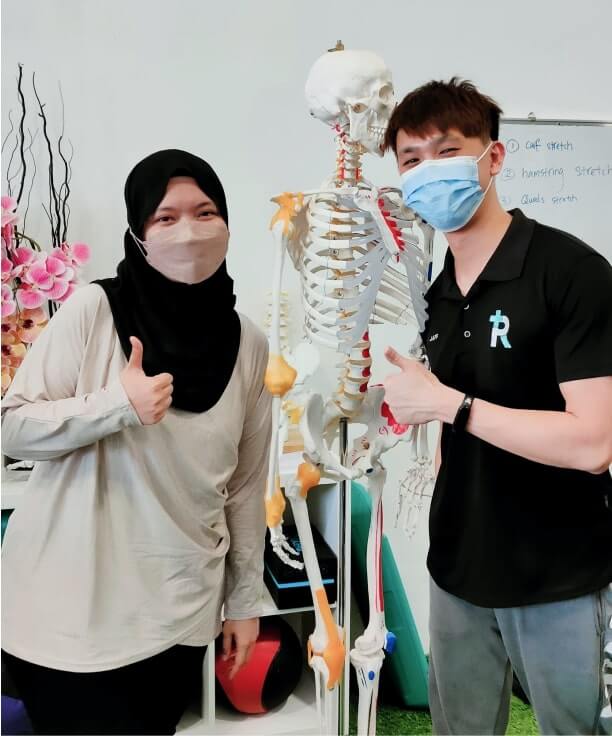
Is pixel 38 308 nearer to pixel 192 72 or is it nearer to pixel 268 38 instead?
pixel 192 72

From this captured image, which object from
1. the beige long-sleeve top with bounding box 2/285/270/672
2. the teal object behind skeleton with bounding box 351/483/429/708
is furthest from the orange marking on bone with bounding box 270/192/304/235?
the teal object behind skeleton with bounding box 351/483/429/708

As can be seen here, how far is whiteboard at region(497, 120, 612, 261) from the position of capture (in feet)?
7.38

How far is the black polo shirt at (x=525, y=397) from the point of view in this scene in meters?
0.99

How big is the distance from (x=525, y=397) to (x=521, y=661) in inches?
17.8

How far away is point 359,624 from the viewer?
216cm

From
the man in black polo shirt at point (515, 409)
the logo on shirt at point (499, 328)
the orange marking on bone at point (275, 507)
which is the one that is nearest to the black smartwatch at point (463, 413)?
the man in black polo shirt at point (515, 409)

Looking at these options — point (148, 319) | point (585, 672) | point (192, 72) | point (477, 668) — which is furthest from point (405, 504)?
point (192, 72)

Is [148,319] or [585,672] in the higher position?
[148,319]

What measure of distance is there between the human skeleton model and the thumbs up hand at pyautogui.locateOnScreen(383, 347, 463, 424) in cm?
15

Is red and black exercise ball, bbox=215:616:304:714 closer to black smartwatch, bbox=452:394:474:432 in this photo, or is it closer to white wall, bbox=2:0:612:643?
white wall, bbox=2:0:612:643

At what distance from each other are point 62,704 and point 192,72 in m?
1.65

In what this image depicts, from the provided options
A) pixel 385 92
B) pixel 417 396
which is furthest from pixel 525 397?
pixel 385 92

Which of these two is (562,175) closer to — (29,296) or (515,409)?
(515,409)

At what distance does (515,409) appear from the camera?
1029 mm
